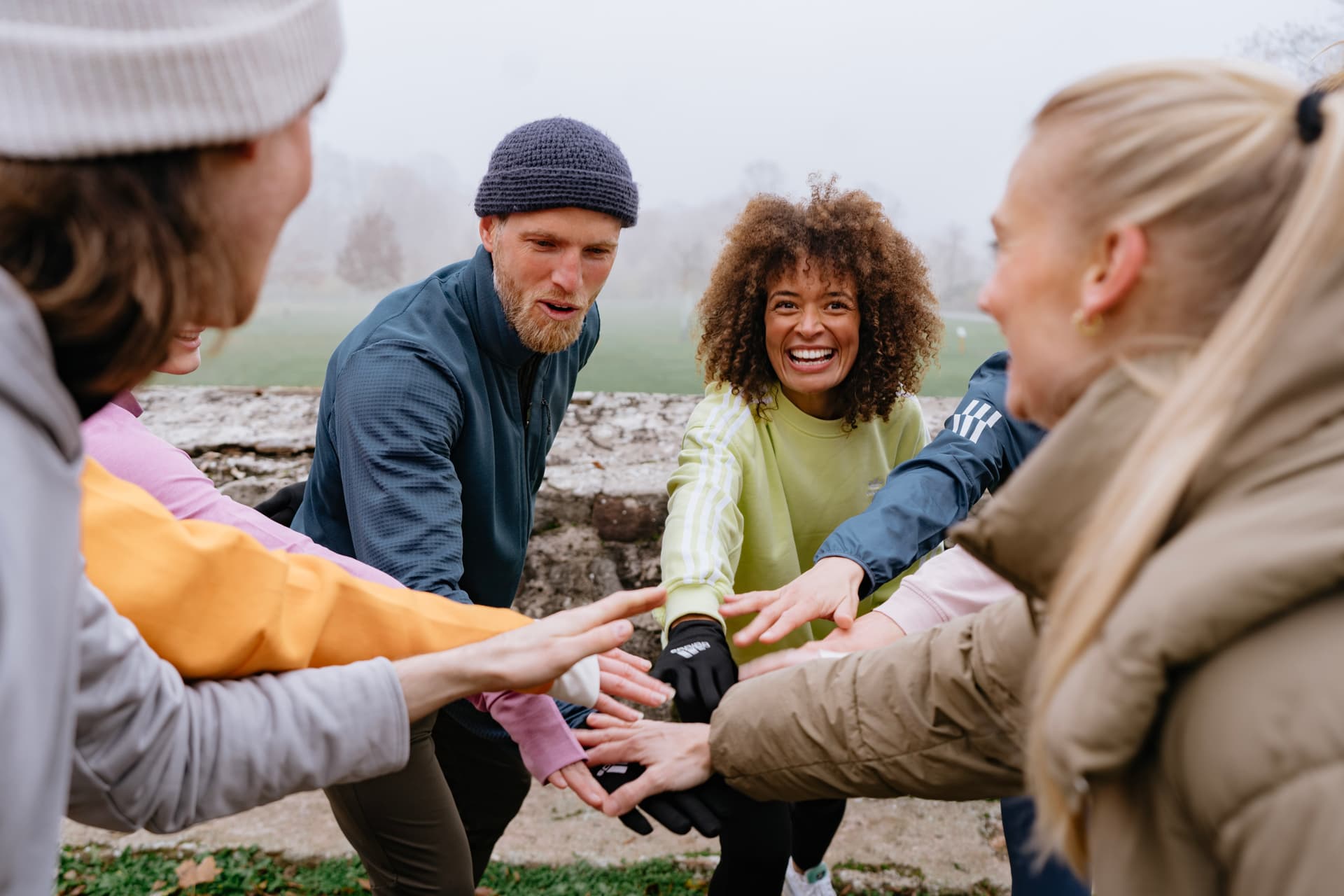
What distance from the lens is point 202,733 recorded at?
3.97 feet

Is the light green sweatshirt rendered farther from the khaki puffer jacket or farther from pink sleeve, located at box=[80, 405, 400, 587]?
the khaki puffer jacket

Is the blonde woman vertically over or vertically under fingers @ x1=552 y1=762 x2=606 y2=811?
over

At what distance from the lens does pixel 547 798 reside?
3207 mm

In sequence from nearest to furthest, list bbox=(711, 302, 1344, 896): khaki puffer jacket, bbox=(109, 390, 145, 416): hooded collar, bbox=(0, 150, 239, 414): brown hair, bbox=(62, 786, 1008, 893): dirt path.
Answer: bbox=(711, 302, 1344, 896): khaki puffer jacket < bbox=(0, 150, 239, 414): brown hair < bbox=(109, 390, 145, 416): hooded collar < bbox=(62, 786, 1008, 893): dirt path

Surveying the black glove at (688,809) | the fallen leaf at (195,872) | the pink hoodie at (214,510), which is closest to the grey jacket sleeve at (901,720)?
the black glove at (688,809)

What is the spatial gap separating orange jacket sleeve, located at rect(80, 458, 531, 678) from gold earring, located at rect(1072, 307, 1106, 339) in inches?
43.2

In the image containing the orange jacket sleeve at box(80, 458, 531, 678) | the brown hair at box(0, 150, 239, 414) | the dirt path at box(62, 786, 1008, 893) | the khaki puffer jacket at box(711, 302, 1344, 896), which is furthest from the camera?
the dirt path at box(62, 786, 1008, 893)

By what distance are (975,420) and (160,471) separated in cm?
184

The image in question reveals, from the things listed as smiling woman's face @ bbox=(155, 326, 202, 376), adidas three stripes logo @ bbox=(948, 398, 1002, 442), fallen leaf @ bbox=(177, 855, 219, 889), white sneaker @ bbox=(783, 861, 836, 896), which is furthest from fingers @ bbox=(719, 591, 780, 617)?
fallen leaf @ bbox=(177, 855, 219, 889)

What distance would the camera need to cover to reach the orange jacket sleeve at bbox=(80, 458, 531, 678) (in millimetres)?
1215

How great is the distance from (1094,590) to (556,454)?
288cm

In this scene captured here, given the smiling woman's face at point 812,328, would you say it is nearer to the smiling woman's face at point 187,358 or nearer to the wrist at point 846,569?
the wrist at point 846,569

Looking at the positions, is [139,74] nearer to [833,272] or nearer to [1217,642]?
[1217,642]

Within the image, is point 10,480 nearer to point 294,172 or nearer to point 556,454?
point 294,172
